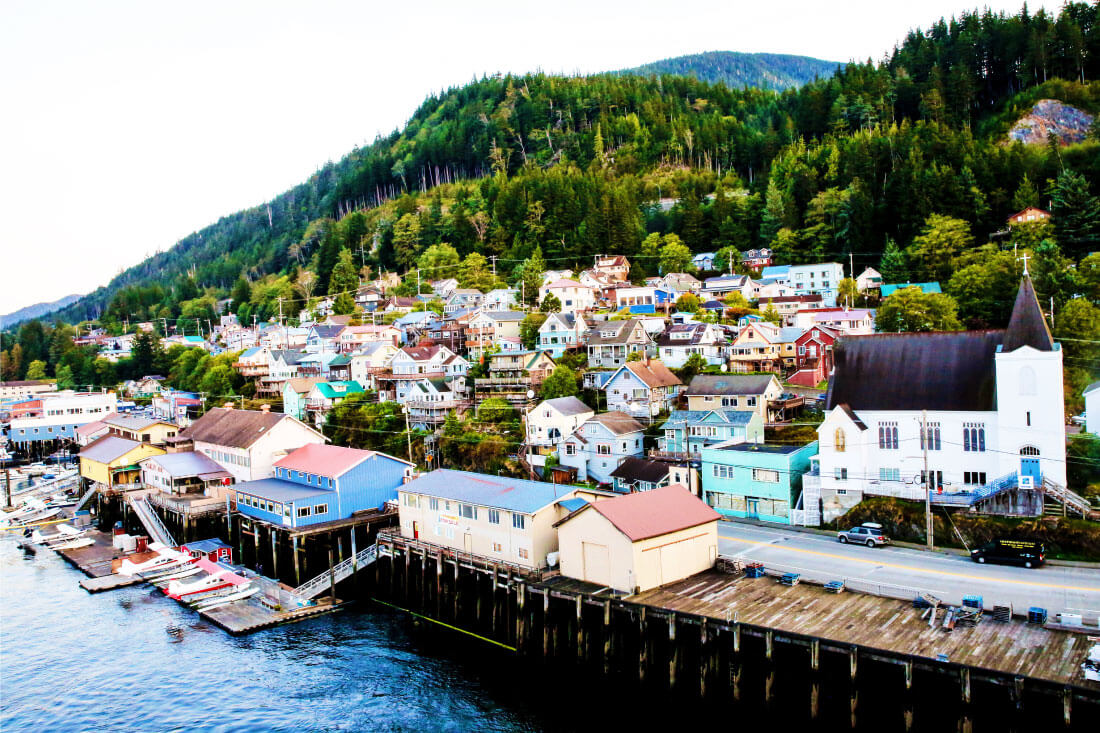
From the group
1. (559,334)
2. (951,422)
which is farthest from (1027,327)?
(559,334)

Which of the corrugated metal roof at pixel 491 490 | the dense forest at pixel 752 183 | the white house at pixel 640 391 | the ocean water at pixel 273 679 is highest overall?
the dense forest at pixel 752 183

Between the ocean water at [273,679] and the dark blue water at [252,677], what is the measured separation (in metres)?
0.06

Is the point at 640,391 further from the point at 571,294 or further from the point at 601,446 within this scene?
the point at 571,294

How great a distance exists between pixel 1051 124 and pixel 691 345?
59.8 metres

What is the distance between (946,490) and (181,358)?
98593 mm

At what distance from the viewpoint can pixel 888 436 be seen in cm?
3481

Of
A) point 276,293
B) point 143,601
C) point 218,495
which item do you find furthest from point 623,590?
point 276,293

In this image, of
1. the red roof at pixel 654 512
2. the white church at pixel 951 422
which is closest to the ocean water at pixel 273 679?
the red roof at pixel 654 512

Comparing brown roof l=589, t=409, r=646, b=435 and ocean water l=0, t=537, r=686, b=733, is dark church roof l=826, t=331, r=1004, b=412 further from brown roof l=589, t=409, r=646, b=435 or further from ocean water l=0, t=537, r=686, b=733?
ocean water l=0, t=537, r=686, b=733

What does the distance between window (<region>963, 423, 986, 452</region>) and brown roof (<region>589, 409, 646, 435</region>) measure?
18.6 m

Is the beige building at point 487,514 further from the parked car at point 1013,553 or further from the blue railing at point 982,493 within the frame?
the blue railing at point 982,493

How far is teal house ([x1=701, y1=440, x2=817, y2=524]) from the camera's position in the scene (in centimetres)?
3578

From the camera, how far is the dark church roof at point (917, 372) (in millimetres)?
33250

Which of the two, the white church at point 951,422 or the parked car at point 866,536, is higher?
the white church at point 951,422
